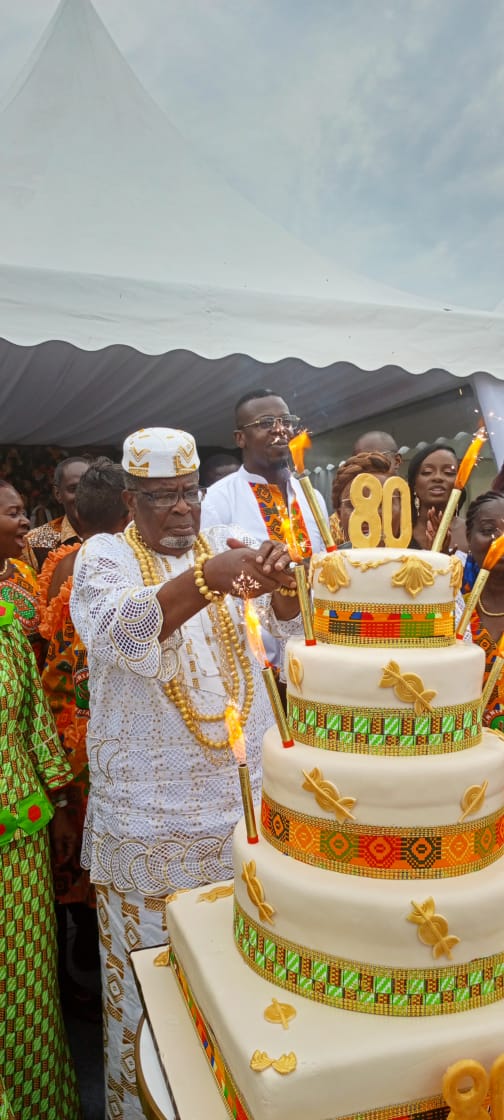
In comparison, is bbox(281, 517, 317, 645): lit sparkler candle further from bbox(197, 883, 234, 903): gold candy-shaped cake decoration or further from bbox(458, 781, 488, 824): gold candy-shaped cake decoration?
bbox(197, 883, 234, 903): gold candy-shaped cake decoration

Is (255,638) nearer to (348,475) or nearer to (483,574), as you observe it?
(483,574)

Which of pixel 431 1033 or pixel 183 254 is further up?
pixel 183 254

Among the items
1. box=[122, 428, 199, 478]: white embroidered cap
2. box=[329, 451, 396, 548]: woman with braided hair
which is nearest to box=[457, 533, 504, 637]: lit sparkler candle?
box=[122, 428, 199, 478]: white embroidered cap

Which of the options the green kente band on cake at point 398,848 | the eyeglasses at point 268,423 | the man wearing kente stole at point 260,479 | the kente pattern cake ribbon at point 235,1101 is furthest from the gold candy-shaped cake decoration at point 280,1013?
the eyeglasses at point 268,423

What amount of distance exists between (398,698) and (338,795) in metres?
0.20

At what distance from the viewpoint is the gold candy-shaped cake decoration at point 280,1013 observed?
4.17ft

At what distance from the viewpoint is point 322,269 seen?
5016 millimetres

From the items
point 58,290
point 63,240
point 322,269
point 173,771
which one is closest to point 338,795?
point 173,771

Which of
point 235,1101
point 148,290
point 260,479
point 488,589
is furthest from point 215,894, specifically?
point 148,290

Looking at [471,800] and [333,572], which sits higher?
[333,572]

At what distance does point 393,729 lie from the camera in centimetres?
136

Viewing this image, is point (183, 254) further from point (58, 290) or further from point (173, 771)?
point (173, 771)

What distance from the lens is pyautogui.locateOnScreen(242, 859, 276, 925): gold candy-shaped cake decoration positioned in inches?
55.4

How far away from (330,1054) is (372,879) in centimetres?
28
